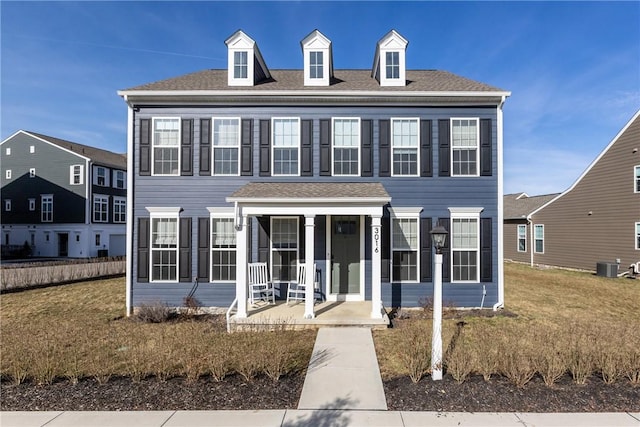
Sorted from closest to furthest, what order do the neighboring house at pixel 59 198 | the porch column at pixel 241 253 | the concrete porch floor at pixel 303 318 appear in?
the concrete porch floor at pixel 303 318, the porch column at pixel 241 253, the neighboring house at pixel 59 198

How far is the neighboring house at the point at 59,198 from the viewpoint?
25141 mm

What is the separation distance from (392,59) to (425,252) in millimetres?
6091

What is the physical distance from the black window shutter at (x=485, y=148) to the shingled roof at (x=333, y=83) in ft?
3.15

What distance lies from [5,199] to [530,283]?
39.1 metres

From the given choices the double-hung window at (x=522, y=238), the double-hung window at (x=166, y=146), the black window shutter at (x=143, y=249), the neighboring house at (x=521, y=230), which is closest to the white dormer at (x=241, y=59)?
the double-hung window at (x=166, y=146)

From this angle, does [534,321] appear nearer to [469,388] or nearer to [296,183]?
[469,388]

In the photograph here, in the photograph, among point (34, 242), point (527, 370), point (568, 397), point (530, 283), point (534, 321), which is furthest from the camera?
point (34, 242)

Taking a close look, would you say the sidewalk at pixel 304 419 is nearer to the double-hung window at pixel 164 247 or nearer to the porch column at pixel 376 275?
the porch column at pixel 376 275

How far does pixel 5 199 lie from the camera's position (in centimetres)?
2714

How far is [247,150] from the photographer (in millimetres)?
9430

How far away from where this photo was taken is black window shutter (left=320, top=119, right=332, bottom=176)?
941 centimetres

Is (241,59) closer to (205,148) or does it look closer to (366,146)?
(205,148)

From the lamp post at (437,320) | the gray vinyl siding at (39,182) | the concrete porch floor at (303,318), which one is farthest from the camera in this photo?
the gray vinyl siding at (39,182)

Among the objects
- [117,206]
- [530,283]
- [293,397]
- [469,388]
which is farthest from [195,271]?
[117,206]
